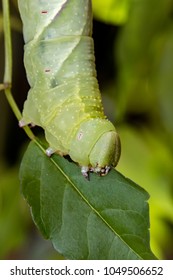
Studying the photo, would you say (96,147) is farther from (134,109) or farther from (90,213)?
(134,109)

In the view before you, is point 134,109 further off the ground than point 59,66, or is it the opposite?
point 59,66

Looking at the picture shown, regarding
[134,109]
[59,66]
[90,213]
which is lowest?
[134,109]

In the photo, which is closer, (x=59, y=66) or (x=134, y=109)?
(x=59, y=66)

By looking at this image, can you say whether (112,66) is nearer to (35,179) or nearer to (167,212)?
(167,212)

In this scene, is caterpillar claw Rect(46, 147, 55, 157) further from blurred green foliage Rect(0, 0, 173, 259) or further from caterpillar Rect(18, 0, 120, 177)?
blurred green foliage Rect(0, 0, 173, 259)

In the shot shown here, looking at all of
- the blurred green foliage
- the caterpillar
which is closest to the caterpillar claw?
the caterpillar

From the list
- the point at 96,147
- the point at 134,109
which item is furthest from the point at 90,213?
the point at 134,109
